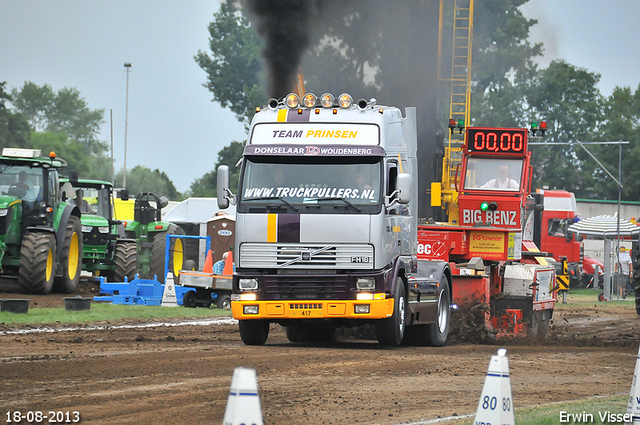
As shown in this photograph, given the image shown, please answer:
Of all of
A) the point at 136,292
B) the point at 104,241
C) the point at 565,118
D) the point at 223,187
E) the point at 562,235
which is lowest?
the point at 136,292

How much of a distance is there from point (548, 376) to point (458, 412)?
9.84 ft

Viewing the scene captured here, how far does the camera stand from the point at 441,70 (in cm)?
2359

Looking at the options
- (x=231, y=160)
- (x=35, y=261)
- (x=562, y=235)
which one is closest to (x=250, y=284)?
(x=35, y=261)

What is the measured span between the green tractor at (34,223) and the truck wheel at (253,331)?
8365 mm

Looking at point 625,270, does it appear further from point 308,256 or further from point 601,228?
point 308,256

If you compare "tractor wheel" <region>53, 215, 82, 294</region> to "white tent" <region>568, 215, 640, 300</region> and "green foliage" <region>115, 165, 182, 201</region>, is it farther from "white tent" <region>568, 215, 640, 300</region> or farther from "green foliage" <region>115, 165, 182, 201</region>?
"green foliage" <region>115, 165, 182, 201</region>

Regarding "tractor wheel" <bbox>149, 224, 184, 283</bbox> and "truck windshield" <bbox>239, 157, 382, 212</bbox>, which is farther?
"tractor wheel" <bbox>149, 224, 184, 283</bbox>

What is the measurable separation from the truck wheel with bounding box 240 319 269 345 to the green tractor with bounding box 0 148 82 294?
8.36m

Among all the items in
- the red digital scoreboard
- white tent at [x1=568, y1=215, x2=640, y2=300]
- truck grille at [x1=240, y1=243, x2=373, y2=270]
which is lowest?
truck grille at [x1=240, y1=243, x2=373, y2=270]

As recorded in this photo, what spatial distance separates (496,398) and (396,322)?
7291 millimetres

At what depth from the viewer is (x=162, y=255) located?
26.1 meters

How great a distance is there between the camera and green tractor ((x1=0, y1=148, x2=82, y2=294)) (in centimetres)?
2045

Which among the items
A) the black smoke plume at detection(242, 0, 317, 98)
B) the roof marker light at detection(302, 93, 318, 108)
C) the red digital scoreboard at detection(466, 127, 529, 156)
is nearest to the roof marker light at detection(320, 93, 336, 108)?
the roof marker light at detection(302, 93, 318, 108)

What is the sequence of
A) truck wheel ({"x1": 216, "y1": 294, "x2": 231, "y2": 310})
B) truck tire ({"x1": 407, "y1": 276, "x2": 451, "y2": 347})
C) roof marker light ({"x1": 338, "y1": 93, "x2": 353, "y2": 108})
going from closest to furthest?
roof marker light ({"x1": 338, "y1": 93, "x2": 353, "y2": 108}) < truck tire ({"x1": 407, "y1": 276, "x2": 451, "y2": 347}) < truck wheel ({"x1": 216, "y1": 294, "x2": 231, "y2": 310})
